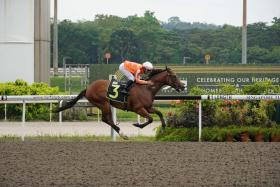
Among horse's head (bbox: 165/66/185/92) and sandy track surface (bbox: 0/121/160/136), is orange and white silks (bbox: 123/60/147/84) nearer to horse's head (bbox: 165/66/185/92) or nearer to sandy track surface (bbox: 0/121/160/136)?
horse's head (bbox: 165/66/185/92)

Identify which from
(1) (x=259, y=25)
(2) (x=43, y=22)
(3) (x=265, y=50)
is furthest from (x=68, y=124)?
(1) (x=259, y=25)

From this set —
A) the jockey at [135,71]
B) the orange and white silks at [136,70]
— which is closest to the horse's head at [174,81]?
the jockey at [135,71]

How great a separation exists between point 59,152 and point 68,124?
854 centimetres

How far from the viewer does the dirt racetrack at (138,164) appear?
739 cm

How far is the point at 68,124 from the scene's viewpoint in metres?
18.8

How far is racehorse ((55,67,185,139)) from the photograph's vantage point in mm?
12445

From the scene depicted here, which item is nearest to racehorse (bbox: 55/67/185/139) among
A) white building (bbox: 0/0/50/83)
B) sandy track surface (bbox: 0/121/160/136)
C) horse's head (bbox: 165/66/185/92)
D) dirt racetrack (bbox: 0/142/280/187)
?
horse's head (bbox: 165/66/185/92)

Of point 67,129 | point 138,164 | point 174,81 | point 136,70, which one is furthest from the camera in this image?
point 67,129

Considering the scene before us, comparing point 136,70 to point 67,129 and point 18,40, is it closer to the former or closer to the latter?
point 67,129

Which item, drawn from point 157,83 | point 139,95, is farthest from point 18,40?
point 139,95

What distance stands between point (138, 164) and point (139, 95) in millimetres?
3705

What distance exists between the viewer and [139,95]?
12.5 m

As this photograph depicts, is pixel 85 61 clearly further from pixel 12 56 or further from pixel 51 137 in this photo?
pixel 51 137

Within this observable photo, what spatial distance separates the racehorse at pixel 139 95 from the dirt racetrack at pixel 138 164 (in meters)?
0.85
